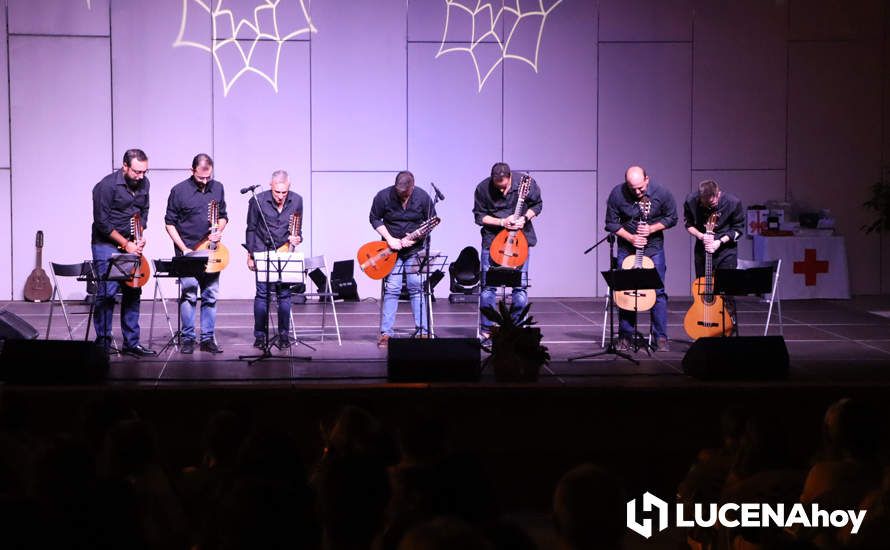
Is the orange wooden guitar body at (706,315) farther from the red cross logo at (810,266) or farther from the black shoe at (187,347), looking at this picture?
the red cross logo at (810,266)

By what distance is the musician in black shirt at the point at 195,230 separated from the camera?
29.2 feet

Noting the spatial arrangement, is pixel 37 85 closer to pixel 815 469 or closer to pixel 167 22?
pixel 167 22

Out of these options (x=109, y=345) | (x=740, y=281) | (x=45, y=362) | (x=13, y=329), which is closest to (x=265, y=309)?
(x=109, y=345)

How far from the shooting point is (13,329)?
339 inches

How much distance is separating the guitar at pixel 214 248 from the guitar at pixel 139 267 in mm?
480

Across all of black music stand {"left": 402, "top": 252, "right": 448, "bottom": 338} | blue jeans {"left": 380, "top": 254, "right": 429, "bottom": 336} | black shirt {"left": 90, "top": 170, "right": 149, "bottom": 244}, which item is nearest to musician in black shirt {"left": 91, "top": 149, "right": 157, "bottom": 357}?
black shirt {"left": 90, "top": 170, "right": 149, "bottom": 244}

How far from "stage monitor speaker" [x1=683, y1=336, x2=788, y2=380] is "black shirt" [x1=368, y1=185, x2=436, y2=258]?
3.03 metres

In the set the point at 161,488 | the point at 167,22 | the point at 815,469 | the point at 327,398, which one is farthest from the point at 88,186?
the point at 815,469

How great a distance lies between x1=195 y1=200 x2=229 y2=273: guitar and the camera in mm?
8742

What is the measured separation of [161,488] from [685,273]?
419 inches

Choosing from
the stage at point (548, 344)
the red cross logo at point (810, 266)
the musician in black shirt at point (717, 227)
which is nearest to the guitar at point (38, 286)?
the stage at point (548, 344)

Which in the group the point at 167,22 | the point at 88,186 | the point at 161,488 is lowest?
the point at 161,488

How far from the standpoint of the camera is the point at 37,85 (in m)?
12.5

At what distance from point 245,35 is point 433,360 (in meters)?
6.87
